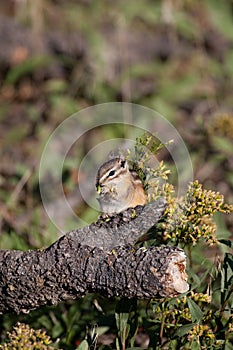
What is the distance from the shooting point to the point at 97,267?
9.41ft

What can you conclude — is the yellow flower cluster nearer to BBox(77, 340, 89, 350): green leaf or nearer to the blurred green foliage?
BBox(77, 340, 89, 350): green leaf

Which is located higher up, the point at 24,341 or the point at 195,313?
the point at 24,341

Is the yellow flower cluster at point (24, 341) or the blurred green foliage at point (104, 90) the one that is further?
the blurred green foliage at point (104, 90)

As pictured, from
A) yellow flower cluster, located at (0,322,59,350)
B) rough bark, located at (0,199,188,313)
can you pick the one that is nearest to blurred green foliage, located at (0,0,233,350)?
rough bark, located at (0,199,188,313)

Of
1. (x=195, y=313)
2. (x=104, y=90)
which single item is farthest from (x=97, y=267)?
(x=104, y=90)

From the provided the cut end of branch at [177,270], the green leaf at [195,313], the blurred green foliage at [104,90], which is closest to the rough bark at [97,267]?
the cut end of branch at [177,270]

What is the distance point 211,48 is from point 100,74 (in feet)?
5.95

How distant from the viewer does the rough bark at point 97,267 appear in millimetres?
2699

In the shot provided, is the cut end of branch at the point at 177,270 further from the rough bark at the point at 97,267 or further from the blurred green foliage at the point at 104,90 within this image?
the blurred green foliage at the point at 104,90

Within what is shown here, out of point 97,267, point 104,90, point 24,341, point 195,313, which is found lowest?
point 195,313

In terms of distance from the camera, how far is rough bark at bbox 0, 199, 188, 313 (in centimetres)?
270

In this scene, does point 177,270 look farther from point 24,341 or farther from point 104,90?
point 104,90

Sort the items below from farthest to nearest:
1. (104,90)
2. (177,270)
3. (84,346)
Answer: (104,90) < (84,346) < (177,270)

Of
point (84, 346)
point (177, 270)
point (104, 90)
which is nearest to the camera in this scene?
point (177, 270)
